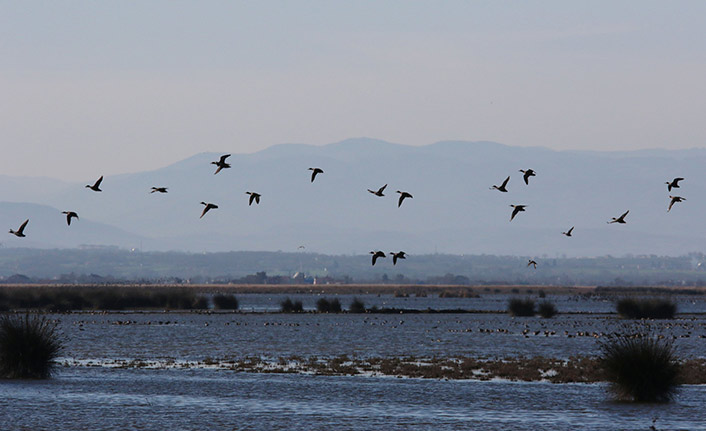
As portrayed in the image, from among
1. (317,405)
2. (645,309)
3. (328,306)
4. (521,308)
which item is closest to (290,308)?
(328,306)

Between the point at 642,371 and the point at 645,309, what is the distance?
65.3 m

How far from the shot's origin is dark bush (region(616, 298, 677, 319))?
4063 inches

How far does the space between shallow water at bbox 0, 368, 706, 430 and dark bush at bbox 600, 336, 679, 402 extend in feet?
2.60

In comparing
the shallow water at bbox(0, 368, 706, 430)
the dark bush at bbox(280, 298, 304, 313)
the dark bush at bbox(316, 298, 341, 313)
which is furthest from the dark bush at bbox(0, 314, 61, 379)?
the dark bush at bbox(280, 298, 304, 313)

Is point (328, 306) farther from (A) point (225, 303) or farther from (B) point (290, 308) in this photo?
(A) point (225, 303)

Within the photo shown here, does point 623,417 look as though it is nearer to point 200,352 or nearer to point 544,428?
point 544,428

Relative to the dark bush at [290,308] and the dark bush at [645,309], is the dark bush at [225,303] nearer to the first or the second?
the dark bush at [290,308]

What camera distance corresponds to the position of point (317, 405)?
39.8m

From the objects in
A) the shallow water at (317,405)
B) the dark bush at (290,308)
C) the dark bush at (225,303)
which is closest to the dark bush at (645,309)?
the dark bush at (290,308)

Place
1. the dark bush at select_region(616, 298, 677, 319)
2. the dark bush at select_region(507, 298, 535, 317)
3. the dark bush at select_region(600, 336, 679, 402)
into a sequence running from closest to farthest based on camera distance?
1. the dark bush at select_region(600, 336, 679, 402)
2. the dark bush at select_region(616, 298, 677, 319)
3. the dark bush at select_region(507, 298, 535, 317)

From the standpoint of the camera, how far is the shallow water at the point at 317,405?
3572 centimetres

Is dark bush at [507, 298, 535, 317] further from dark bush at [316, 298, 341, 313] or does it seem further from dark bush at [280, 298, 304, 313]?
dark bush at [280, 298, 304, 313]

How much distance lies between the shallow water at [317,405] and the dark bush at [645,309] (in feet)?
197

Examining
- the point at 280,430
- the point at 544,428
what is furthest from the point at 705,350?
the point at 280,430
